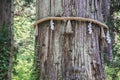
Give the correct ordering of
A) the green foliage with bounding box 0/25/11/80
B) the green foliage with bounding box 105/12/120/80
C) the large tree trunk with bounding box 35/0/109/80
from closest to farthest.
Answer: the large tree trunk with bounding box 35/0/109/80 < the green foliage with bounding box 0/25/11/80 < the green foliage with bounding box 105/12/120/80

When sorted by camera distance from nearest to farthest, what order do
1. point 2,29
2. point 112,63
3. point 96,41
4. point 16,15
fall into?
point 96,41 → point 2,29 → point 112,63 → point 16,15

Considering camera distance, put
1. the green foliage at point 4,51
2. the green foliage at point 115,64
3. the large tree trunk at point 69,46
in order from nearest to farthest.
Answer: the large tree trunk at point 69,46, the green foliage at point 4,51, the green foliage at point 115,64

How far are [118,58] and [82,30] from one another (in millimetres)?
4384

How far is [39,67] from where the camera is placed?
276cm

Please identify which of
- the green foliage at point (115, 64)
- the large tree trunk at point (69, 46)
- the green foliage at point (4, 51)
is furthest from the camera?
the green foliage at point (115, 64)

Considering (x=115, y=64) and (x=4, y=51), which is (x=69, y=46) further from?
(x=115, y=64)

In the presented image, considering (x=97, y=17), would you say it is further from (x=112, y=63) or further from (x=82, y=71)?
(x=112, y=63)

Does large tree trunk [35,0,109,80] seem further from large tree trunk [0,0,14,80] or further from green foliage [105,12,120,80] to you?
green foliage [105,12,120,80]

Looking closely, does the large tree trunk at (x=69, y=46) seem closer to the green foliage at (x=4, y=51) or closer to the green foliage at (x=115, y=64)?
the green foliage at (x=4, y=51)

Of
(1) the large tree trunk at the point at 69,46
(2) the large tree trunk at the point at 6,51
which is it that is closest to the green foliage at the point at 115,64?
(2) the large tree trunk at the point at 6,51

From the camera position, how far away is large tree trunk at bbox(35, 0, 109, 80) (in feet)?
8.46

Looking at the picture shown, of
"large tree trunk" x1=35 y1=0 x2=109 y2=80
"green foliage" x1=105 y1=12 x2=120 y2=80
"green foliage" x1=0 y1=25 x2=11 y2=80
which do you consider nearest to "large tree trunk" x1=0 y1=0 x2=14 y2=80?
"green foliage" x1=0 y1=25 x2=11 y2=80

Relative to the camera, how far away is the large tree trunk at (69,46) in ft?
8.46

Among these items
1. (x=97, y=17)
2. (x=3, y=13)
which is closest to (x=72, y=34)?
(x=97, y=17)
